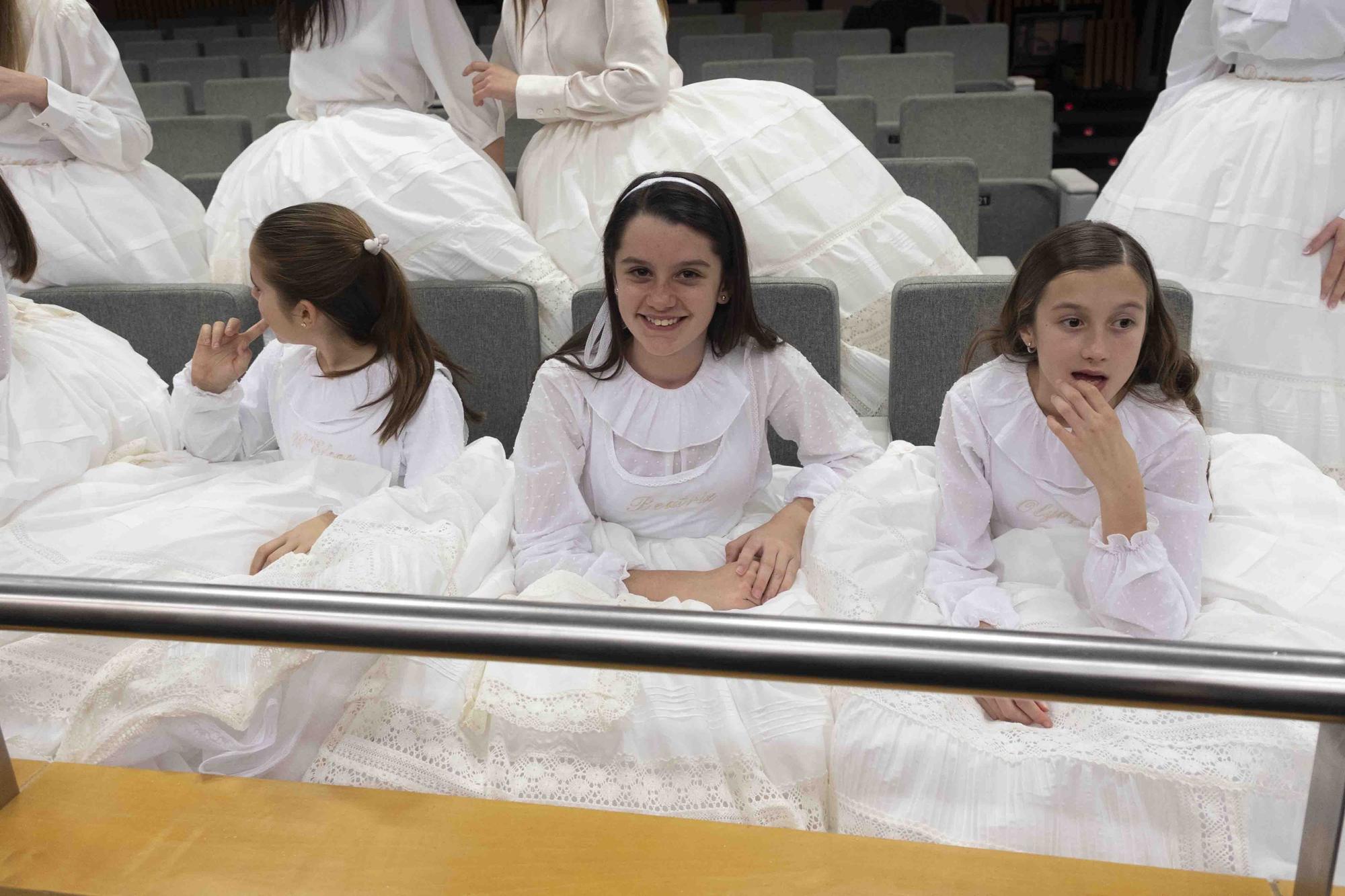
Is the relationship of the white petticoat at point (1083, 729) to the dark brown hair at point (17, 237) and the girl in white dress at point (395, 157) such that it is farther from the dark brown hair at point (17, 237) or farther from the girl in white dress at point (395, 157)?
the dark brown hair at point (17, 237)

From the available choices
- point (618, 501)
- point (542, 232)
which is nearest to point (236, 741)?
point (618, 501)

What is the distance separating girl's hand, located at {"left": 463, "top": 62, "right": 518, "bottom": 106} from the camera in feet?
7.63

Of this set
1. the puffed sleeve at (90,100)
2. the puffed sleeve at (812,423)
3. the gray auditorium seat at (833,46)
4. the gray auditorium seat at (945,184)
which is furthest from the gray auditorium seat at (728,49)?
the puffed sleeve at (812,423)

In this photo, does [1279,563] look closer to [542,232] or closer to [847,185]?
[847,185]

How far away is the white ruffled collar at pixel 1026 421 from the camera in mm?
1451

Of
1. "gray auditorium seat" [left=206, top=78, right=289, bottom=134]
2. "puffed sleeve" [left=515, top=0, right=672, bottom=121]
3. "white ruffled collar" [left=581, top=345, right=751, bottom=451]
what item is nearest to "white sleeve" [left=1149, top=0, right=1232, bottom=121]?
"puffed sleeve" [left=515, top=0, right=672, bottom=121]

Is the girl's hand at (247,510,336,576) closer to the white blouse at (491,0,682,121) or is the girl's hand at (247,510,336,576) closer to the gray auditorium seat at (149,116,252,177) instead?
the white blouse at (491,0,682,121)

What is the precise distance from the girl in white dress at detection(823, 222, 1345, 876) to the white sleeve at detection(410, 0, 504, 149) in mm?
1385

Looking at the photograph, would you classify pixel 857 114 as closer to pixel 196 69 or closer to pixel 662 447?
pixel 662 447

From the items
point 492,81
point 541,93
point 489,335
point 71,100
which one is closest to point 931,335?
point 489,335

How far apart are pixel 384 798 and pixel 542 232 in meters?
1.63

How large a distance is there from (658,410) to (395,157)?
1.03m

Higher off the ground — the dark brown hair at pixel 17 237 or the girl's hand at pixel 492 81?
the girl's hand at pixel 492 81

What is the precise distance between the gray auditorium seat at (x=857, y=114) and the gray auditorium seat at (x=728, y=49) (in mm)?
1552
